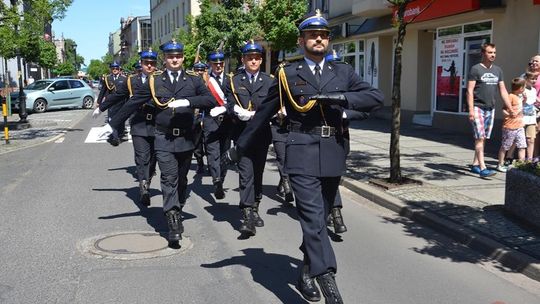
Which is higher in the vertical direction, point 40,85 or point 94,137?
point 40,85

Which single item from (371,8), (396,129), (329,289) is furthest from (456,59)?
(329,289)

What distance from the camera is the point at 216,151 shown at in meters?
7.96

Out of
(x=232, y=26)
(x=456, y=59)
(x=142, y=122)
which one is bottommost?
(x=142, y=122)

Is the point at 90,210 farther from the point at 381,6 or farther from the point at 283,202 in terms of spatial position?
the point at 381,6

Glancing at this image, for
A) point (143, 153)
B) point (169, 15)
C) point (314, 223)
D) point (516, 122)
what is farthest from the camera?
point (169, 15)

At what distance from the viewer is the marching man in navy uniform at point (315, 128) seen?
3902 mm

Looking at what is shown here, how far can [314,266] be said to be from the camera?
3.84 m

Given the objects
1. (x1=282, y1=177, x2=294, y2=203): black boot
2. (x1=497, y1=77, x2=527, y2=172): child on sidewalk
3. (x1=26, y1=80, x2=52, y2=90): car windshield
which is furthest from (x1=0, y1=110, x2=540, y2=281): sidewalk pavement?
(x1=26, y1=80, x2=52, y2=90): car windshield

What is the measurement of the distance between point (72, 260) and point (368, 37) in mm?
17493

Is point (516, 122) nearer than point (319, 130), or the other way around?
point (319, 130)

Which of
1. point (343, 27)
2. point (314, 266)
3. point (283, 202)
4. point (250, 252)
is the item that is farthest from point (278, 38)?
point (314, 266)

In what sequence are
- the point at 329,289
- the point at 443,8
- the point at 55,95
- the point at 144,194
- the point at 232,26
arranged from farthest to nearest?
1. the point at 55,95
2. the point at 232,26
3. the point at 443,8
4. the point at 144,194
5. the point at 329,289

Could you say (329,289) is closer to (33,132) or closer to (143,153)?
(143,153)

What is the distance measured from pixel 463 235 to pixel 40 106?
25.2 metres
